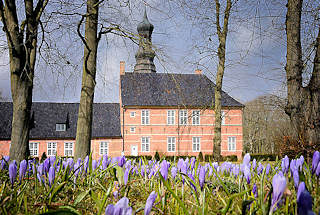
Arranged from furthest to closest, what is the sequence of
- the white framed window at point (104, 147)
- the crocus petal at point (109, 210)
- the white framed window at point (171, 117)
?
the white framed window at point (171, 117) → the white framed window at point (104, 147) → the crocus petal at point (109, 210)

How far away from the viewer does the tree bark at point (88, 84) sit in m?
3.79

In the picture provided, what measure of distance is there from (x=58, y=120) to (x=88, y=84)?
26.0 m

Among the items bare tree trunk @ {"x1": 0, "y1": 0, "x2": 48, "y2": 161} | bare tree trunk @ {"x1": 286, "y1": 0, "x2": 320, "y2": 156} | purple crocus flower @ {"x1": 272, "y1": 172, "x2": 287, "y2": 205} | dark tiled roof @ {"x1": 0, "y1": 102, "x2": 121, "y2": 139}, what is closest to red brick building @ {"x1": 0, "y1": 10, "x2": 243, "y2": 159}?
dark tiled roof @ {"x1": 0, "y1": 102, "x2": 121, "y2": 139}

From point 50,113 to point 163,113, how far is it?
12.3 meters

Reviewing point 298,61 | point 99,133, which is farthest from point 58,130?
point 298,61

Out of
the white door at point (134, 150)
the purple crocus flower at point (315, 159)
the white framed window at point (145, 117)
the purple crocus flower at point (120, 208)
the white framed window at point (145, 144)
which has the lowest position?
the white door at point (134, 150)

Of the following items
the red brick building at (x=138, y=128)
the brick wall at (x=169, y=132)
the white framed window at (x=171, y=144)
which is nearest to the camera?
the red brick building at (x=138, y=128)

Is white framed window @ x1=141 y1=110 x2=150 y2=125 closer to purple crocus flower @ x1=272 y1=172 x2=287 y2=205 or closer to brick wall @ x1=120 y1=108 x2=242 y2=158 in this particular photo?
brick wall @ x1=120 y1=108 x2=242 y2=158

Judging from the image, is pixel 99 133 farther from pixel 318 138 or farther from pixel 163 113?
pixel 318 138

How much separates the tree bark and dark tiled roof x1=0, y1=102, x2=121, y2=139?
74.4ft

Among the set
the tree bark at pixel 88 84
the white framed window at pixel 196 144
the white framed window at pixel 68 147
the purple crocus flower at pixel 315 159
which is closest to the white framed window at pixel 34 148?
the white framed window at pixel 68 147

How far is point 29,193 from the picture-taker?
5.57ft

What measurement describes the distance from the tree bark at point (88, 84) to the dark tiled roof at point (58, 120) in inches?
893

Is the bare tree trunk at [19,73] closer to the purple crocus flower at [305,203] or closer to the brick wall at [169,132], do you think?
the purple crocus flower at [305,203]
